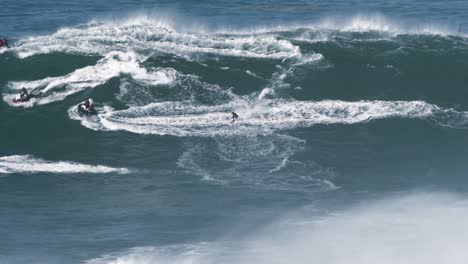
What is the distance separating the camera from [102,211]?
40.3 meters

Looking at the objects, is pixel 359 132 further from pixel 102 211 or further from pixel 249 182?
pixel 102 211

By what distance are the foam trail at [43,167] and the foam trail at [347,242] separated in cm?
1119

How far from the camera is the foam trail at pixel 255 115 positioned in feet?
163

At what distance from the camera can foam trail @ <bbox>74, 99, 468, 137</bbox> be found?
4975 centimetres

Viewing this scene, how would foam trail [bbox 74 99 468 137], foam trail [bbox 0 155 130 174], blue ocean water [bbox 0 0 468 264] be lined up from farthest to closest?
foam trail [bbox 74 99 468 137]
foam trail [bbox 0 155 130 174]
blue ocean water [bbox 0 0 468 264]

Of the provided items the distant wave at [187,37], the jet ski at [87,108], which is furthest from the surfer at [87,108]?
the distant wave at [187,37]

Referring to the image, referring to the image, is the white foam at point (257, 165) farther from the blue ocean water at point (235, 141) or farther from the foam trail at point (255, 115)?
the foam trail at point (255, 115)

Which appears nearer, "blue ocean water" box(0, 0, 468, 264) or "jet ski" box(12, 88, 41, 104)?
"blue ocean water" box(0, 0, 468, 264)

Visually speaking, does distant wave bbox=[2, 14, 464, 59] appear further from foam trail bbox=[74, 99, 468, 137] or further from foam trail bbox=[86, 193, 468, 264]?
foam trail bbox=[86, 193, 468, 264]

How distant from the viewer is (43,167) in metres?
45.8

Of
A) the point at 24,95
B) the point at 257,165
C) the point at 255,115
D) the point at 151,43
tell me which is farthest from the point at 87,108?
the point at 257,165

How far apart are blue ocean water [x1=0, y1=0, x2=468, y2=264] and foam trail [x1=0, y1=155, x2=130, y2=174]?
0.15 metres

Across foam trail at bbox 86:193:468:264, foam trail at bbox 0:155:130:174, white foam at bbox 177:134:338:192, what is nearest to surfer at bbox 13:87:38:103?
foam trail at bbox 0:155:130:174

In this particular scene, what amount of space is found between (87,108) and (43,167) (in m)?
6.57
